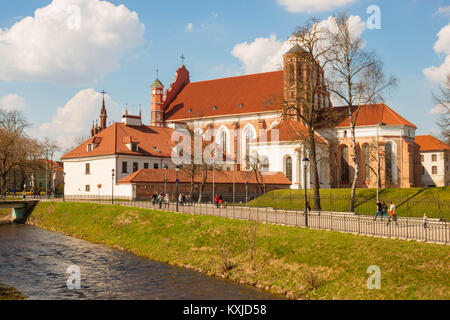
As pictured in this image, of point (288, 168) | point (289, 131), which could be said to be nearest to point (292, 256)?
point (288, 168)

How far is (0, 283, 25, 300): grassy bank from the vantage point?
17.3 m

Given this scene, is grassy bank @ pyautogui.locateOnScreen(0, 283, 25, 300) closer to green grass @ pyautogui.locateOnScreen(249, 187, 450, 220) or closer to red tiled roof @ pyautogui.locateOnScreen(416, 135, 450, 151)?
green grass @ pyautogui.locateOnScreen(249, 187, 450, 220)

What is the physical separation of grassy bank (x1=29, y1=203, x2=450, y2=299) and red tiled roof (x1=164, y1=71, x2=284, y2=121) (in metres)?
43.4

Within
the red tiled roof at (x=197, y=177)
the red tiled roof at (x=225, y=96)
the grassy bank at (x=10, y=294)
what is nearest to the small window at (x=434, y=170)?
the red tiled roof at (x=225, y=96)

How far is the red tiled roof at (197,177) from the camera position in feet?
174

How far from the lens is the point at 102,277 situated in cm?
2194

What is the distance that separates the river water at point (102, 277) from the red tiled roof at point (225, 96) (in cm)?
4664

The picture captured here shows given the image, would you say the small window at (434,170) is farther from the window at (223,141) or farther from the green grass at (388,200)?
the green grass at (388,200)

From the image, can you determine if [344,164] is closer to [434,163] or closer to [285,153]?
[285,153]

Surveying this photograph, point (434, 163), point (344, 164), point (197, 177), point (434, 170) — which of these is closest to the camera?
point (197, 177)

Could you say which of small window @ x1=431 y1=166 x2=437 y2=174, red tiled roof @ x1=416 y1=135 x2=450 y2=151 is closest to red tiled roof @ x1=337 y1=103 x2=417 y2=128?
small window @ x1=431 y1=166 x2=437 y2=174

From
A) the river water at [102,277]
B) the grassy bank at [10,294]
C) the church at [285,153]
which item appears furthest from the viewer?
the church at [285,153]

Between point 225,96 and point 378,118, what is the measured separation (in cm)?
2884
